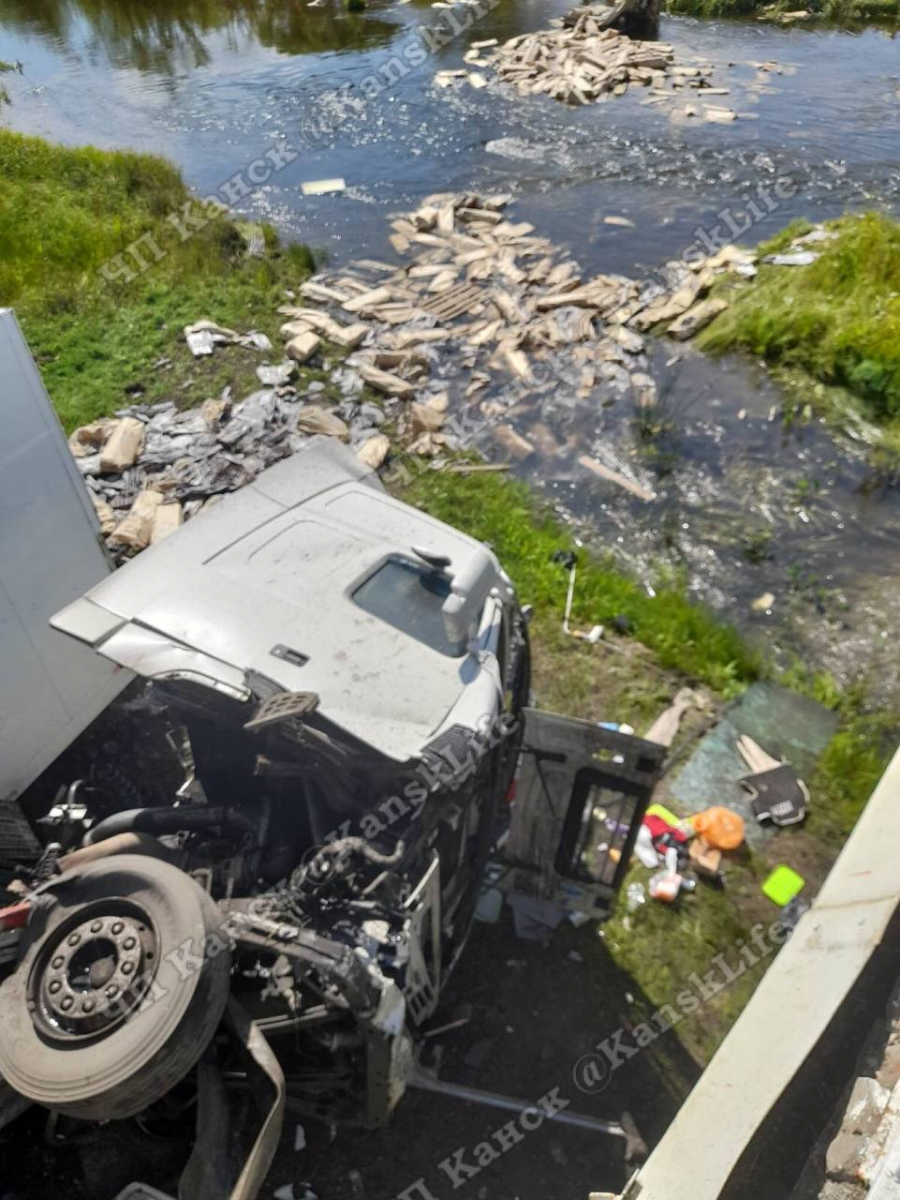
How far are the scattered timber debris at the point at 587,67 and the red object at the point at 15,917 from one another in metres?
19.3

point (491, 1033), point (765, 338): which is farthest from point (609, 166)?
point (491, 1033)

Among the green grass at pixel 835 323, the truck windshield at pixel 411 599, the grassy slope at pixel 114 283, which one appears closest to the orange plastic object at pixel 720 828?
the truck windshield at pixel 411 599

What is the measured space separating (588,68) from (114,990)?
21925 mm

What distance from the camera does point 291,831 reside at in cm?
387

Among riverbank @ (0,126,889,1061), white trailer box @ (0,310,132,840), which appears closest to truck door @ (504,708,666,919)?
riverbank @ (0,126,889,1061)

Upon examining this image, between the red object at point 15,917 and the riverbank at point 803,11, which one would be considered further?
the riverbank at point 803,11

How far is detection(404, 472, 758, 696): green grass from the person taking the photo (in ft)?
21.5

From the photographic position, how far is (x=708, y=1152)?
2875 mm

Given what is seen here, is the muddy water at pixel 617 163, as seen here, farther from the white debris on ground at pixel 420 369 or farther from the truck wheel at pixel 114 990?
the truck wheel at pixel 114 990

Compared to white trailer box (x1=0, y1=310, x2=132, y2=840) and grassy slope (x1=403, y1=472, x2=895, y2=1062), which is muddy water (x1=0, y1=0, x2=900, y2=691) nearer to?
grassy slope (x1=403, y1=472, x2=895, y2=1062)

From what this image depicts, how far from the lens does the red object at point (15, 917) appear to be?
10.1 feet

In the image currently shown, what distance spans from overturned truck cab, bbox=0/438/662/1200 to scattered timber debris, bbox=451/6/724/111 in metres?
17.3

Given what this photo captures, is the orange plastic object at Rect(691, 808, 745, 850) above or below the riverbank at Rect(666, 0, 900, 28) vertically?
below

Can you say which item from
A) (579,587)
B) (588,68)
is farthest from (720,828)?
(588,68)
